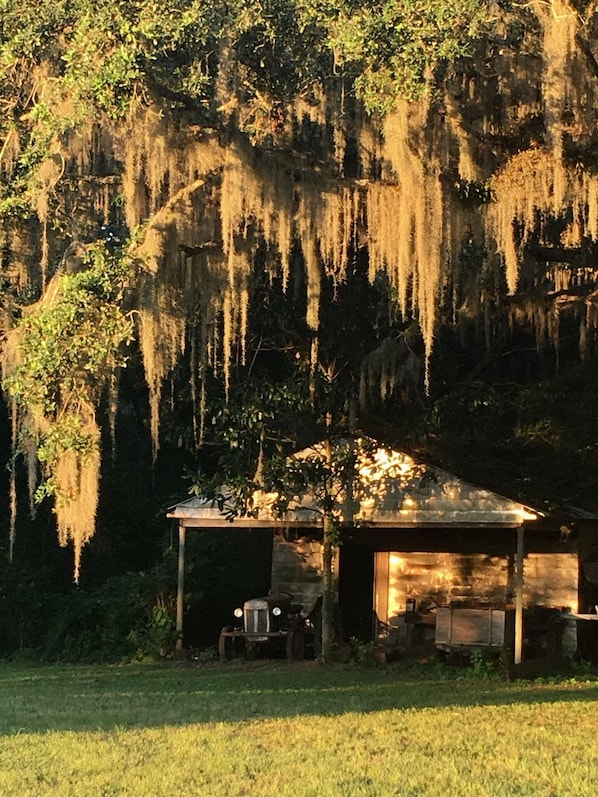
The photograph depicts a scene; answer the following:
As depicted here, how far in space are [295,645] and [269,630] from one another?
452mm

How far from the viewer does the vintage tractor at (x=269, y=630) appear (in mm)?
15992

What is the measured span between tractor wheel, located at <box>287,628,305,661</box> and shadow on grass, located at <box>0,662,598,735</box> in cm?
54

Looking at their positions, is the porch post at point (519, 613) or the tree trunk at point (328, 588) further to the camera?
the tree trunk at point (328, 588)

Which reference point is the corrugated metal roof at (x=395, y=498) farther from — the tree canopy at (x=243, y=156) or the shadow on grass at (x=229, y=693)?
the tree canopy at (x=243, y=156)

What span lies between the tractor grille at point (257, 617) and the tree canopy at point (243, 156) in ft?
20.7

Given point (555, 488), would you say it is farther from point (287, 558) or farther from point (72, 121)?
point (72, 121)

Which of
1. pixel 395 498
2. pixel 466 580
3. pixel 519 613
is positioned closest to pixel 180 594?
pixel 395 498

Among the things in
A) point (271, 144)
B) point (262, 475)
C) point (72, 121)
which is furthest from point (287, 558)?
point (72, 121)

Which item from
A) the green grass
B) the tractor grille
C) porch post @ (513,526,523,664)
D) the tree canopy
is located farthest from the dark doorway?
the tree canopy

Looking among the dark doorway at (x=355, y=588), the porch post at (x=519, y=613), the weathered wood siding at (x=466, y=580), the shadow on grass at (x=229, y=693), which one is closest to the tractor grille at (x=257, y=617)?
the shadow on grass at (x=229, y=693)

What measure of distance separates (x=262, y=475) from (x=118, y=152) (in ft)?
17.7

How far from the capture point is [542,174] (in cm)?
934

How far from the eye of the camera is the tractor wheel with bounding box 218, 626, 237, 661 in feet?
52.7

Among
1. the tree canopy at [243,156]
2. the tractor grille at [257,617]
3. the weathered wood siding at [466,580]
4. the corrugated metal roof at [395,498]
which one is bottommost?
the tractor grille at [257,617]
